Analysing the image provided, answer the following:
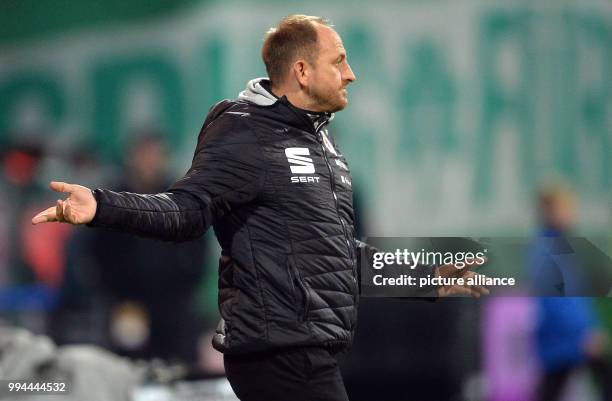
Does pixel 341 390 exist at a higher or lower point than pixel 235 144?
lower

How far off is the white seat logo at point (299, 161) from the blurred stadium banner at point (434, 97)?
58.9 inches

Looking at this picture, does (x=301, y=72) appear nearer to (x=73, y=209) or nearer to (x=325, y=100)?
(x=325, y=100)

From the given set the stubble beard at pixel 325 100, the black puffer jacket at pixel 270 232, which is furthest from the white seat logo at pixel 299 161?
the stubble beard at pixel 325 100

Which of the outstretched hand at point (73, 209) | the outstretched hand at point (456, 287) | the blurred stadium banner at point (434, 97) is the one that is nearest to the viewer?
the outstretched hand at point (73, 209)

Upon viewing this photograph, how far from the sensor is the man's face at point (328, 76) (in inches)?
99.4

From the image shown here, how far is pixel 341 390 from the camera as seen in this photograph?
7.86 feet

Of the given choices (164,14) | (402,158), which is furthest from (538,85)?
(164,14)

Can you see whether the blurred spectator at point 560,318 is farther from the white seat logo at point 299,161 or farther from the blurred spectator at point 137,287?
the white seat logo at point 299,161

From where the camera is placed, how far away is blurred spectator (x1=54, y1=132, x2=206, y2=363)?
401 cm

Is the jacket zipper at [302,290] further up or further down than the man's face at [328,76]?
further down

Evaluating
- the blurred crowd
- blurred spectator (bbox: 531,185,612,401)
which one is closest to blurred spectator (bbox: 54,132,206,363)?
the blurred crowd

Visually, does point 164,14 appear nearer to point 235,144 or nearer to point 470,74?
point 470,74

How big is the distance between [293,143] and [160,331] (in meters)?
1.80

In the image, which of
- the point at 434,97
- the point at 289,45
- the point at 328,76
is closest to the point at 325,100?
the point at 328,76
